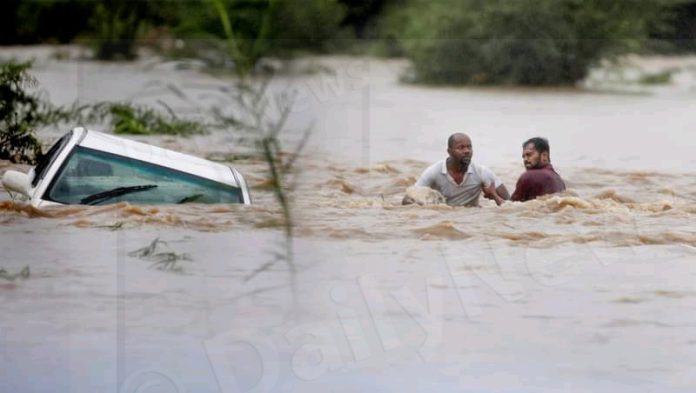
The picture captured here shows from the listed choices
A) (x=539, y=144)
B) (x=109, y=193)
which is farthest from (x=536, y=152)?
(x=109, y=193)

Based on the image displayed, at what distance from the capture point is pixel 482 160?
15328 millimetres

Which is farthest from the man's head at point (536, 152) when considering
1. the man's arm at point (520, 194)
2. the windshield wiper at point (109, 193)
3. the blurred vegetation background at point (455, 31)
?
the blurred vegetation background at point (455, 31)

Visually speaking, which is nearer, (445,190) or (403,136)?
(445,190)

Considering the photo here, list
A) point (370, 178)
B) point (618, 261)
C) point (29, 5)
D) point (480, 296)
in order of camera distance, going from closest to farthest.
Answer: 1. point (480, 296)
2. point (618, 261)
3. point (370, 178)
4. point (29, 5)

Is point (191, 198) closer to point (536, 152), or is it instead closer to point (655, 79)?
point (536, 152)

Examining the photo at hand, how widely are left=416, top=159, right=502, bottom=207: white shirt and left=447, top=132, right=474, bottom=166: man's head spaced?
0.16 meters

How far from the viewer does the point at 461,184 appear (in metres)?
11.4

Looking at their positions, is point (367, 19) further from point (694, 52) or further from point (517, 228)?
point (517, 228)

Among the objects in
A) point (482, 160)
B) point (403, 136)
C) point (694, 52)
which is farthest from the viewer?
point (694, 52)

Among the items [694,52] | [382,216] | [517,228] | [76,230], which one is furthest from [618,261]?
[694,52]

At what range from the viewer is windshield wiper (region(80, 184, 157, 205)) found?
999 centimetres

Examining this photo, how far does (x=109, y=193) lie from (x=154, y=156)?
47cm

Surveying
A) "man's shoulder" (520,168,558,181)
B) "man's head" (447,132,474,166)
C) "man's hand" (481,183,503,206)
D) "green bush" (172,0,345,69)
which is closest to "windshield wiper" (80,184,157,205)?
"green bush" (172,0,345,69)

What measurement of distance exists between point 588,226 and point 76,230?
3.26 m
